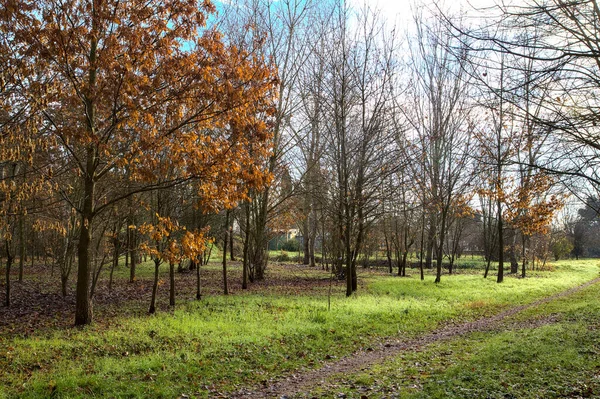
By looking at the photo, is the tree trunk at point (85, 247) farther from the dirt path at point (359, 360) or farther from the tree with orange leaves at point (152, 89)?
the dirt path at point (359, 360)

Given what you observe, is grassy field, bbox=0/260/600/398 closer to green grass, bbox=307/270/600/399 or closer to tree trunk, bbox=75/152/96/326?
green grass, bbox=307/270/600/399

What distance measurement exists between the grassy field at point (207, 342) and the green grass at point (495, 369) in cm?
19

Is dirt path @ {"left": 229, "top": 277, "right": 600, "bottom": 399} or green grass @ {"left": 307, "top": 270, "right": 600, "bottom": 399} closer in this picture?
green grass @ {"left": 307, "top": 270, "right": 600, "bottom": 399}

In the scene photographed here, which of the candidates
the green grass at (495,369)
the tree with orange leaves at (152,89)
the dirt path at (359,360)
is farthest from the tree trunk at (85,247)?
the green grass at (495,369)

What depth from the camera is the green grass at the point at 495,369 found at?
5.12 meters

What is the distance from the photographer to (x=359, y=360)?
7289 mm

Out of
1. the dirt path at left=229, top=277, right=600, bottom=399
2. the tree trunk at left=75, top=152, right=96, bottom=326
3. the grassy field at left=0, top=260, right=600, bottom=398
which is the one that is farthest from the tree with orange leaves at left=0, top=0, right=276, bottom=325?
the dirt path at left=229, top=277, right=600, bottom=399

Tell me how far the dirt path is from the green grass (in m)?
0.33

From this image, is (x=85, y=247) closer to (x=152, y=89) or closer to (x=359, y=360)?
(x=152, y=89)

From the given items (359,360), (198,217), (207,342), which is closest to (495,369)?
(359,360)

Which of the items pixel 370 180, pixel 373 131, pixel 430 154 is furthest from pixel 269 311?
pixel 430 154

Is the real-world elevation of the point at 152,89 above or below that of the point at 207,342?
above

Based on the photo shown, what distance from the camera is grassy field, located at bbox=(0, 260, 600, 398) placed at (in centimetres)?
562

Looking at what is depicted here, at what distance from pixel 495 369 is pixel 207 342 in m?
5.01
